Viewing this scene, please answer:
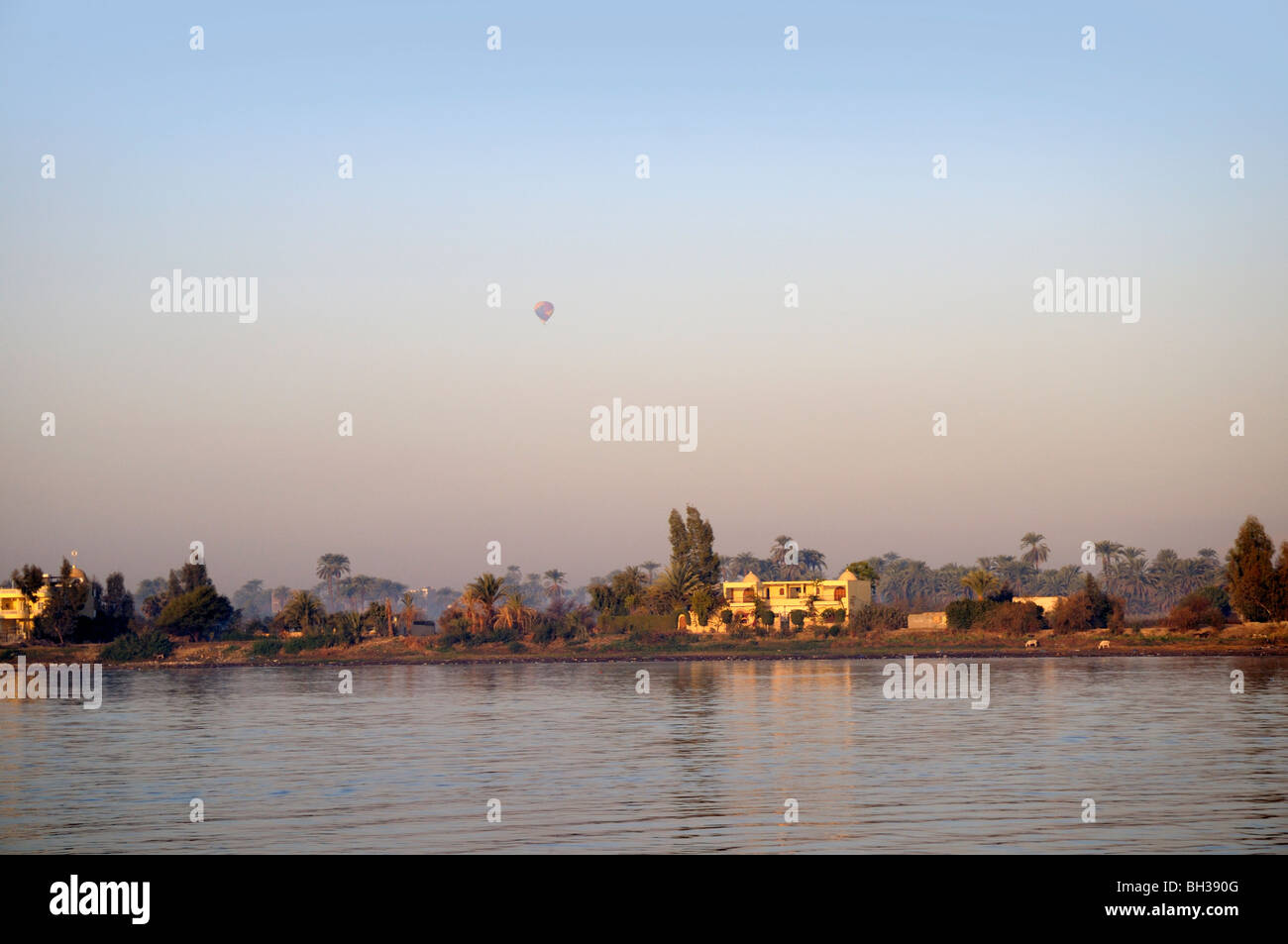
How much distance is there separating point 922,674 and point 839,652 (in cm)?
3059

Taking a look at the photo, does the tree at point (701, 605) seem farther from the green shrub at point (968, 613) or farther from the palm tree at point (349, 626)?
the palm tree at point (349, 626)

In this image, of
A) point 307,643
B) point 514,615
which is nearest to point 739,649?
point 514,615

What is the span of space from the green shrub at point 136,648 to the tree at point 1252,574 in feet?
347

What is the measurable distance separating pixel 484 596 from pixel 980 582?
52082 mm

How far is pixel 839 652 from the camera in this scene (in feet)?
399

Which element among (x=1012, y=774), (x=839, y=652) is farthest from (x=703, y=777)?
(x=839, y=652)

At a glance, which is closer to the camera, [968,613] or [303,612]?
[968,613]

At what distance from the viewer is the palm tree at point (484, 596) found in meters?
137

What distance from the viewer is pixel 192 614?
138 m

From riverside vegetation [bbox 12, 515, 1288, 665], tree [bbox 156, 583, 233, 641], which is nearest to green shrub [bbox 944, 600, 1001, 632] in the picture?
riverside vegetation [bbox 12, 515, 1288, 665]

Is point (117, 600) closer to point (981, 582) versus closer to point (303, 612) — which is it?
point (303, 612)

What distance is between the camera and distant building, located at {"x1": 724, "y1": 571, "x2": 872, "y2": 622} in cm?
14320

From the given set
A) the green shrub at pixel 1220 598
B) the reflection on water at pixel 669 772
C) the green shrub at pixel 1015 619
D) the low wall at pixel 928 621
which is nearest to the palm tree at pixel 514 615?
the low wall at pixel 928 621
